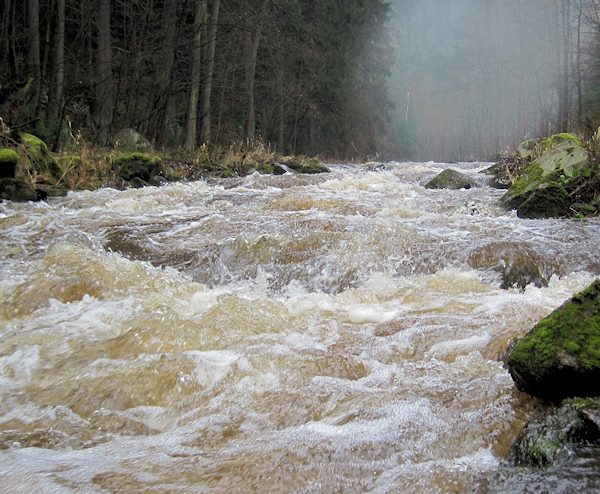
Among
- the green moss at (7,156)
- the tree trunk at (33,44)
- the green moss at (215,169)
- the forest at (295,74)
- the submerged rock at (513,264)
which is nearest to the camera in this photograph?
the submerged rock at (513,264)

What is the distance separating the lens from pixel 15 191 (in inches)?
272

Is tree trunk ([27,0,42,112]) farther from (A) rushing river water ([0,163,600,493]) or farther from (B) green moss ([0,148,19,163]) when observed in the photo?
(A) rushing river water ([0,163,600,493])

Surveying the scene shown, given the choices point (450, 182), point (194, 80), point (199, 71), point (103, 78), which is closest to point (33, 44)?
point (103, 78)

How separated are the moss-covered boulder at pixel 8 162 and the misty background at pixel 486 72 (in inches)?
592

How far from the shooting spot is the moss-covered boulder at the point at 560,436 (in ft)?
4.53

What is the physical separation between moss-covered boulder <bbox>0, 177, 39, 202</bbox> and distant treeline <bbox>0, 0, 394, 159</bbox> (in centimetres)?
207

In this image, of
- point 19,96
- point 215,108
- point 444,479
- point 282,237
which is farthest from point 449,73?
point 444,479

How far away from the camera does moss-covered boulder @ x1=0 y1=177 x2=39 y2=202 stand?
6.82 metres

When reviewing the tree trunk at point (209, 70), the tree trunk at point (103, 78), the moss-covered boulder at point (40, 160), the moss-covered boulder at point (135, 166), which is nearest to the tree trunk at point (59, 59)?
the tree trunk at point (103, 78)

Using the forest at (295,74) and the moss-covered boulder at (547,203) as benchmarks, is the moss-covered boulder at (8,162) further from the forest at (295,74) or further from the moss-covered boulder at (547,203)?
the moss-covered boulder at (547,203)

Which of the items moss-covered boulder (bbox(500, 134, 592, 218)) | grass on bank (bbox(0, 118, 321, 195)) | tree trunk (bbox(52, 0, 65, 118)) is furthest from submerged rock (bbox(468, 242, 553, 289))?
tree trunk (bbox(52, 0, 65, 118))

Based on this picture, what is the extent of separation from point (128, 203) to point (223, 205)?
57.8 inches

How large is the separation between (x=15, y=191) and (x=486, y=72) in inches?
1524

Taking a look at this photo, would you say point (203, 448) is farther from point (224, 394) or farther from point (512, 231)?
point (512, 231)
